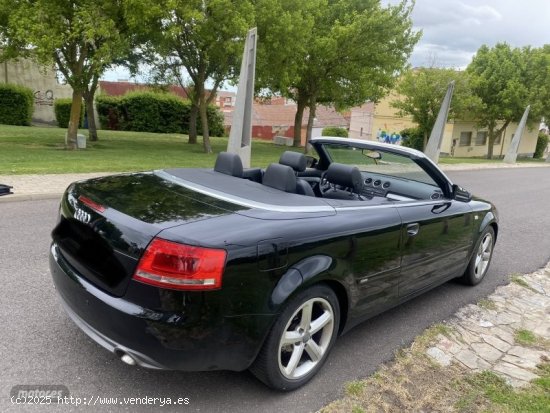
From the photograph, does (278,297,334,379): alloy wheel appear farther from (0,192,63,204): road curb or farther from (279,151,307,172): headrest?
(0,192,63,204): road curb

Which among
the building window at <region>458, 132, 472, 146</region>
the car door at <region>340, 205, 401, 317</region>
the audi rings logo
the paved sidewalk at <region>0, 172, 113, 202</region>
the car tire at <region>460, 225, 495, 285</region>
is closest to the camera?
the audi rings logo

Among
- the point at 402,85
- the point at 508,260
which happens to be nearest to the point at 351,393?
the point at 508,260

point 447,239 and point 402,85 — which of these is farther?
point 402,85

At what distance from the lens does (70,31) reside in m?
14.4

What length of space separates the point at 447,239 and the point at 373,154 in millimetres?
1000

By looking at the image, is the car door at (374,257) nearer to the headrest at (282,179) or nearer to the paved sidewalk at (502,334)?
the headrest at (282,179)

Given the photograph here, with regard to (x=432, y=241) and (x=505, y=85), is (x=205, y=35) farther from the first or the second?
(x=505, y=85)

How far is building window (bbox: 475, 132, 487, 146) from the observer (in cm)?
4309

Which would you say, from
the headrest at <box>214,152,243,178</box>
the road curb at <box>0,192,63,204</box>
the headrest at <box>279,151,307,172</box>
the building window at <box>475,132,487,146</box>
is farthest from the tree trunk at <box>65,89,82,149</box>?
the building window at <box>475,132,487,146</box>

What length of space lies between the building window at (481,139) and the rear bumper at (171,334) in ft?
149

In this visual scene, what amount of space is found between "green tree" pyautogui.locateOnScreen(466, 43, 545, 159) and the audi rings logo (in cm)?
3582

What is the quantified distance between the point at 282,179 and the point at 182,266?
1231 millimetres

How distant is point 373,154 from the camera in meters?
4.16

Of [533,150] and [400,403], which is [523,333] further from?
[533,150]
